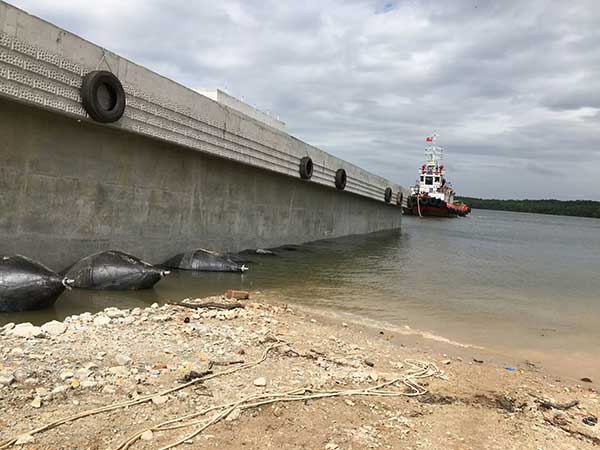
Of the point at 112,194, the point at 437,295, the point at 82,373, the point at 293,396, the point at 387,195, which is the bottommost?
the point at 437,295

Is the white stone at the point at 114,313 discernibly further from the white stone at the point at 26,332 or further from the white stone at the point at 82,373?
the white stone at the point at 82,373

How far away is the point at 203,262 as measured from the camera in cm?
1066

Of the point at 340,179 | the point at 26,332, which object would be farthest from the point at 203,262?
the point at 340,179

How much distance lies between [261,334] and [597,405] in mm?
3330

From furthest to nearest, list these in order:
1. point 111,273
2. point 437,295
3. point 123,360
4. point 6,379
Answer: point 437,295, point 111,273, point 123,360, point 6,379

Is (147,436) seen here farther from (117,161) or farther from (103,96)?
(117,161)

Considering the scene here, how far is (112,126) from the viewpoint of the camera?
27.1ft

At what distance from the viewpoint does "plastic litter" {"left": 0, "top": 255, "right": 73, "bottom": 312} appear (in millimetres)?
5902

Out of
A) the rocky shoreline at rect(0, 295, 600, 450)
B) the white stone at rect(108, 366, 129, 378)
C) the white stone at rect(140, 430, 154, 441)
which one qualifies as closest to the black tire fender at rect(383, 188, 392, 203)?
the rocky shoreline at rect(0, 295, 600, 450)

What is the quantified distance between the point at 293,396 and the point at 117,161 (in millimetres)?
6658

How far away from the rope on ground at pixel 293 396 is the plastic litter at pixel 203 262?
6.15m

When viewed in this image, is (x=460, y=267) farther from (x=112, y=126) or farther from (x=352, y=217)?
(x=112, y=126)

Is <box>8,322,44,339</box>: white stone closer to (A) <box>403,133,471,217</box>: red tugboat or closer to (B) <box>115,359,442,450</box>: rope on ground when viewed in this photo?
(B) <box>115,359,442,450</box>: rope on ground

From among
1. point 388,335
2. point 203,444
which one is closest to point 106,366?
point 203,444
